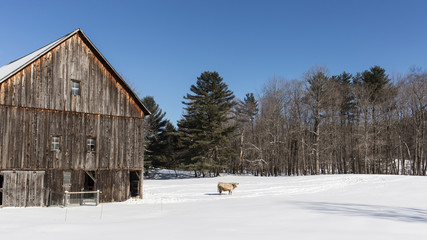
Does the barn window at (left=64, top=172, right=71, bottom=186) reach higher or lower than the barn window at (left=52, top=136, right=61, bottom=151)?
lower

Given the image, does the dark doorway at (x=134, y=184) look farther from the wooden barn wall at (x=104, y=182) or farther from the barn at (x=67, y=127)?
the wooden barn wall at (x=104, y=182)

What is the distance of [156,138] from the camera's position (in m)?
55.7

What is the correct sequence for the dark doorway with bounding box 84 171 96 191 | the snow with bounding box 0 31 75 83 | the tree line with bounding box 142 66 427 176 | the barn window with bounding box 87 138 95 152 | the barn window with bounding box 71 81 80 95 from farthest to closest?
the tree line with bounding box 142 66 427 176, the barn window with bounding box 87 138 95 152, the dark doorway with bounding box 84 171 96 191, the barn window with bounding box 71 81 80 95, the snow with bounding box 0 31 75 83

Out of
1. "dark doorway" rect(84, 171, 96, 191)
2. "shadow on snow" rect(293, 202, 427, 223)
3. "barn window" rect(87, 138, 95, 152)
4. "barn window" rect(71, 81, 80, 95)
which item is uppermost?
"barn window" rect(71, 81, 80, 95)

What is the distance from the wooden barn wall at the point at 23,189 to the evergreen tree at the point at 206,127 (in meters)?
28.4

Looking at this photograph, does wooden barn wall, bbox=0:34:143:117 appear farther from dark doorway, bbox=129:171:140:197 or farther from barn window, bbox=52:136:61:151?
dark doorway, bbox=129:171:140:197

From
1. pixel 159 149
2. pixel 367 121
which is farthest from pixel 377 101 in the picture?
pixel 159 149

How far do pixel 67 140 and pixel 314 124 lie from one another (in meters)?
40.1

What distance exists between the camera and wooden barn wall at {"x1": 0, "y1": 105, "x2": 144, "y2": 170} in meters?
21.1

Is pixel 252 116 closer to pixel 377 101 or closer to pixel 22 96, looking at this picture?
pixel 377 101

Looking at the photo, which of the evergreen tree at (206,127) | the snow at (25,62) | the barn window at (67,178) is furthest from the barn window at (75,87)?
the evergreen tree at (206,127)

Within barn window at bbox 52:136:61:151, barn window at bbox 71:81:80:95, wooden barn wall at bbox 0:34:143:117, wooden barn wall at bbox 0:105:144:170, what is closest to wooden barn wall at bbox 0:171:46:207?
wooden barn wall at bbox 0:105:144:170

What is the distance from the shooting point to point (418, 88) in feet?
156

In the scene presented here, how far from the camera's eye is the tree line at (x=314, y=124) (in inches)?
1918
